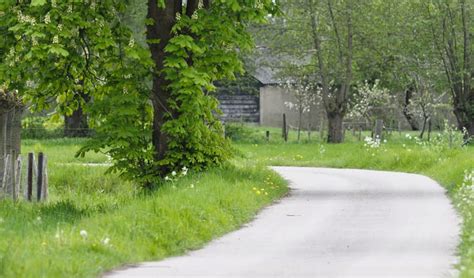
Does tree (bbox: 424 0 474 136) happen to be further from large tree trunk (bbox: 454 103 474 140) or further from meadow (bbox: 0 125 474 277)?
meadow (bbox: 0 125 474 277)

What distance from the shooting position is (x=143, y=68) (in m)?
21.9

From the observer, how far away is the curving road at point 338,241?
11.8 meters

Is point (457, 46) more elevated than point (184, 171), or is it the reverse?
point (457, 46)

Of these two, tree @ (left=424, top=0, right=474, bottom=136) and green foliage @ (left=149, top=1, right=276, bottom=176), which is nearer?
green foliage @ (left=149, top=1, right=276, bottom=176)

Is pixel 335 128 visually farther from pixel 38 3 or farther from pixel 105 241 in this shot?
pixel 105 241

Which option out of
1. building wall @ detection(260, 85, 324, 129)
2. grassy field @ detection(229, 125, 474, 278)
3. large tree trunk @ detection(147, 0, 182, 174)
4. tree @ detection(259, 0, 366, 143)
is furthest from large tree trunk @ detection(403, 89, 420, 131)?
large tree trunk @ detection(147, 0, 182, 174)

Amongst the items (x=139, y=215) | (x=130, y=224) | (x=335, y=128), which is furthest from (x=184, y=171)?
(x=335, y=128)

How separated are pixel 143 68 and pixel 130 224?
857cm

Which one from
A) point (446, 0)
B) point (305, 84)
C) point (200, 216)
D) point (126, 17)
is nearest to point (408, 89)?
point (305, 84)

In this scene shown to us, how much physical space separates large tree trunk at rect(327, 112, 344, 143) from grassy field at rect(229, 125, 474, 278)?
235cm

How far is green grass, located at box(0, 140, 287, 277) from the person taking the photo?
11.3 metres

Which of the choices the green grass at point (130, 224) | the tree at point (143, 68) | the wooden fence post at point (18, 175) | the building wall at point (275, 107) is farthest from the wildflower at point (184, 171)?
the building wall at point (275, 107)

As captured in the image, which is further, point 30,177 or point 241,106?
point 241,106

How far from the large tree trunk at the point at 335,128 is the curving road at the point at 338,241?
25347mm
